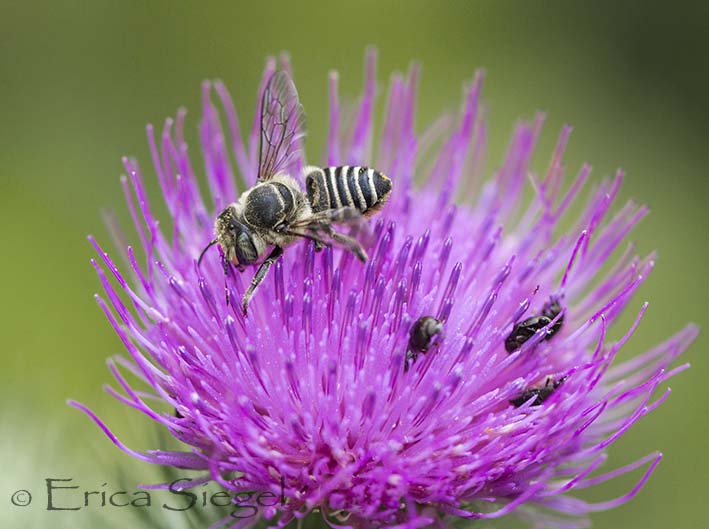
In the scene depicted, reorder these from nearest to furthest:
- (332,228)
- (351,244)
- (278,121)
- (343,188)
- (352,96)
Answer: (351,244) → (332,228) → (343,188) → (278,121) → (352,96)

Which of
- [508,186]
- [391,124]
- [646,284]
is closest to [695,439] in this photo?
[646,284]

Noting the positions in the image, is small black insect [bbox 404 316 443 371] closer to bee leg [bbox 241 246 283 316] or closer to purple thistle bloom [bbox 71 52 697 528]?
purple thistle bloom [bbox 71 52 697 528]

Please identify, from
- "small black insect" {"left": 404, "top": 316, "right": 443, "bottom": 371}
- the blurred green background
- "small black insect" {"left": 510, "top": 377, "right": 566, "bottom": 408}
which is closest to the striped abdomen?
"small black insect" {"left": 404, "top": 316, "right": 443, "bottom": 371}

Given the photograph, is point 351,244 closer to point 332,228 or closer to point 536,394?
point 332,228

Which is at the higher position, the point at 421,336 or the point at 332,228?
the point at 332,228

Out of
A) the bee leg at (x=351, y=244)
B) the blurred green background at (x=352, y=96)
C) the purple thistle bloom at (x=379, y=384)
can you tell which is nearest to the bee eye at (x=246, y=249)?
the purple thistle bloom at (x=379, y=384)

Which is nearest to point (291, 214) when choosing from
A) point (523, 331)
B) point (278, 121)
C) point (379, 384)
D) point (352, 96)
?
point (278, 121)
